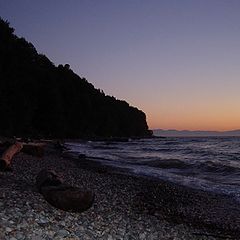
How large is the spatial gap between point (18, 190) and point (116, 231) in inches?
127

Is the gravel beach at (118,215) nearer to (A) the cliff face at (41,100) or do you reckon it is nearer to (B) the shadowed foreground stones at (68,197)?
(B) the shadowed foreground stones at (68,197)

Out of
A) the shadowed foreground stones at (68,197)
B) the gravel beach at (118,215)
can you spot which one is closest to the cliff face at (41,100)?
the gravel beach at (118,215)

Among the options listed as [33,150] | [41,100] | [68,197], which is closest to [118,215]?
[68,197]

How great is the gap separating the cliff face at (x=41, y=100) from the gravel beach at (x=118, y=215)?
3887 centimetres

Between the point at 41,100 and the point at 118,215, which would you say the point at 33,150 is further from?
the point at 41,100

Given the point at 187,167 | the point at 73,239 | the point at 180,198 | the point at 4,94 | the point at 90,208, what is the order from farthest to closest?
the point at 4,94
the point at 187,167
the point at 180,198
the point at 90,208
the point at 73,239

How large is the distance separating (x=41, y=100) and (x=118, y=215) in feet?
230

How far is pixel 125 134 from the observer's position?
157 metres

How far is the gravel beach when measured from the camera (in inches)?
334

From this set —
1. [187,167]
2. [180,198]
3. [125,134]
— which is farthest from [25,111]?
[125,134]

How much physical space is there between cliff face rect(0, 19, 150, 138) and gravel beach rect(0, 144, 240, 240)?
128 feet

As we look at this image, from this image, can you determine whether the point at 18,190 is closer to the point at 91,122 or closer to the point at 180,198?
the point at 180,198

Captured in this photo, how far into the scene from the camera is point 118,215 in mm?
10969

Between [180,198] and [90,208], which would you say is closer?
[90,208]
